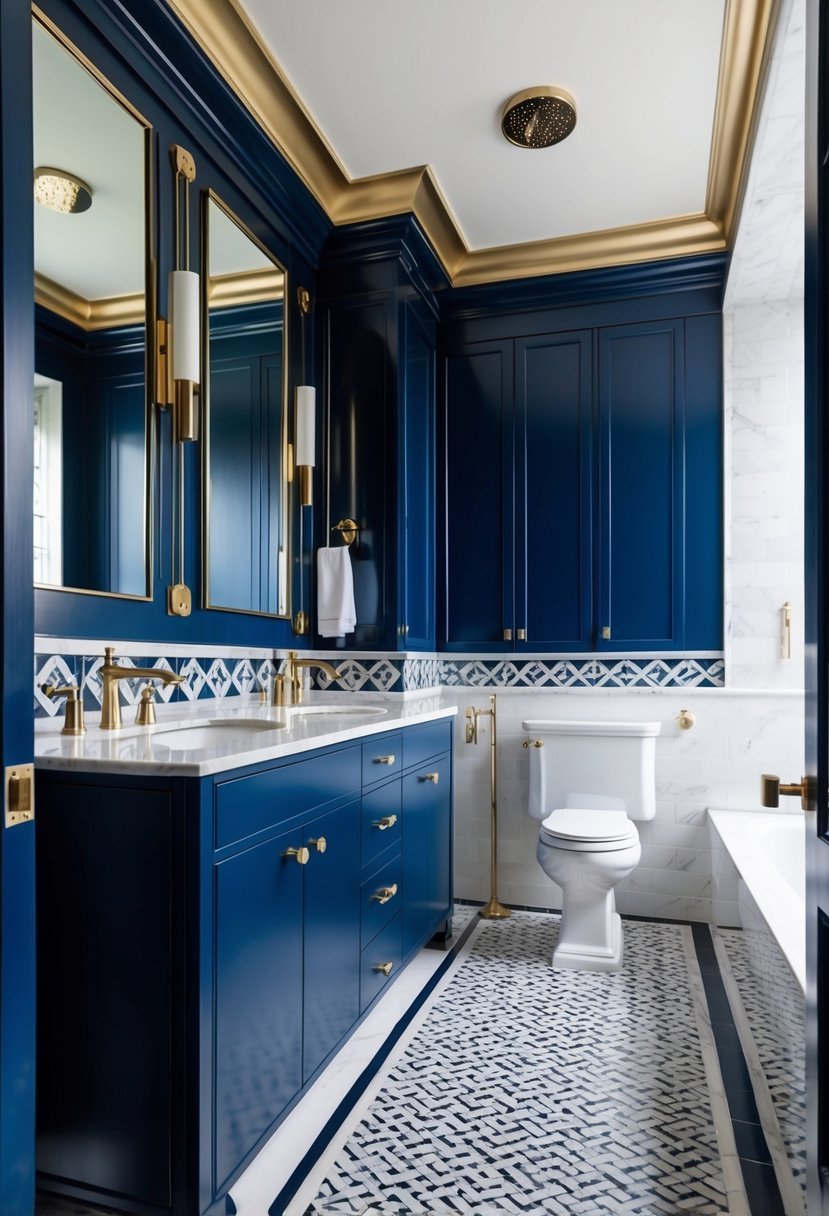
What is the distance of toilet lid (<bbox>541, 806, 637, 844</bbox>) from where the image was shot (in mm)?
2594

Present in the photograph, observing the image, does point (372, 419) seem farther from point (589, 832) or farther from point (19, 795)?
point (19, 795)

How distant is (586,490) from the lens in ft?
10.7

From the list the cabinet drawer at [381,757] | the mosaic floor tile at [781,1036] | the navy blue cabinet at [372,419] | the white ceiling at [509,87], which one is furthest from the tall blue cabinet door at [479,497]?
the mosaic floor tile at [781,1036]

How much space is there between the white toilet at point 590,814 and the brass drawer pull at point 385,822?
2.21ft

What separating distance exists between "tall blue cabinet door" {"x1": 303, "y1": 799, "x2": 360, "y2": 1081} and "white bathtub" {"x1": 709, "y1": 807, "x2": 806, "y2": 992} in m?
0.95

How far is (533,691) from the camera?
10.8 ft

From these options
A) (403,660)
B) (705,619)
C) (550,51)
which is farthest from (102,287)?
(705,619)

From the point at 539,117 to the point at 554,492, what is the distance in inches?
53.7

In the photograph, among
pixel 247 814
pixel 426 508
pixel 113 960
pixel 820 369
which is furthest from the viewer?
Answer: pixel 426 508

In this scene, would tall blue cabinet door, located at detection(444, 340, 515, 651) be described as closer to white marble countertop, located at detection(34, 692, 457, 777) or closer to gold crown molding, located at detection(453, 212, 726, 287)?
gold crown molding, located at detection(453, 212, 726, 287)

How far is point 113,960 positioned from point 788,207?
2822 millimetres

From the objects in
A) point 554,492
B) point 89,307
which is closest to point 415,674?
point 554,492

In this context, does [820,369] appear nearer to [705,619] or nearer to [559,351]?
[705,619]

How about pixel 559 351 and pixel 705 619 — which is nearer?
pixel 705 619
